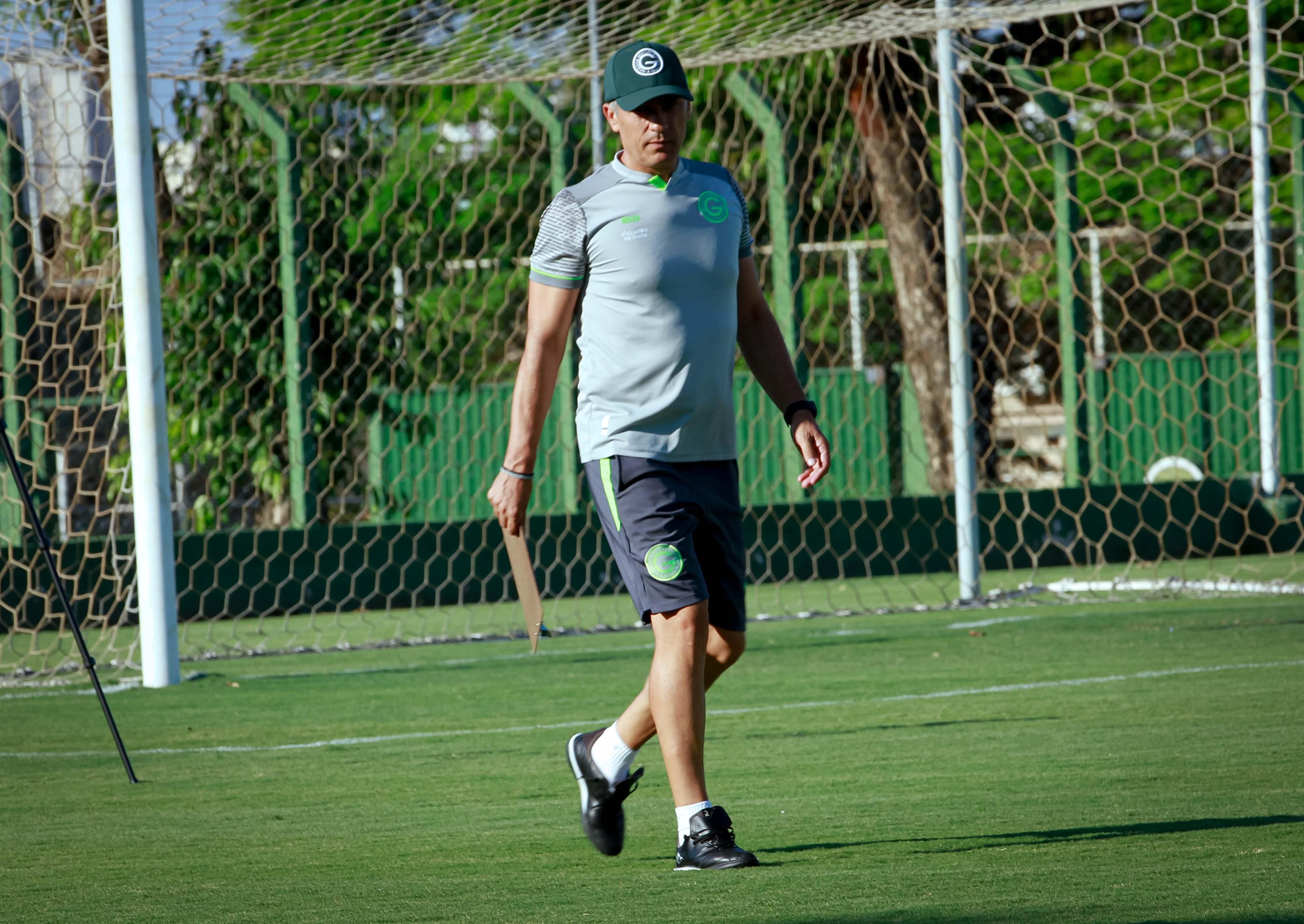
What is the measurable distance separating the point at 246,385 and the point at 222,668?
3334 mm

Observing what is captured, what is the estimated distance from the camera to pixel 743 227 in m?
3.86

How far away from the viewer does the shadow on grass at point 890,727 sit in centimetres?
550

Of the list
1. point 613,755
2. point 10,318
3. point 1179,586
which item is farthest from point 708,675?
point 10,318

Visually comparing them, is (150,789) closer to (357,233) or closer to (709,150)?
(357,233)

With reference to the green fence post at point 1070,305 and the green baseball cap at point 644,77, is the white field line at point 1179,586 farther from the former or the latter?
the green baseball cap at point 644,77

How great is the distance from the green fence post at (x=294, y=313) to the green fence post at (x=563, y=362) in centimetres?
157

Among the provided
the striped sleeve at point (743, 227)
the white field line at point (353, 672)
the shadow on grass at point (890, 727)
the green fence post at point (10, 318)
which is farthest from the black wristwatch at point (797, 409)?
the green fence post at point (10, 318)

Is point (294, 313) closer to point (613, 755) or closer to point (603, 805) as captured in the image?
point (613, 755)

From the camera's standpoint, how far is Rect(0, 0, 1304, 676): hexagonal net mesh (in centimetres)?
948

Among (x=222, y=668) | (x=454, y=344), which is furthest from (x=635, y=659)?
(x=454, y=344)

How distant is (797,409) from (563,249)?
0.68m

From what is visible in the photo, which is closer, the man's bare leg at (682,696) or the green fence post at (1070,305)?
the man's bare leg at (682,696)

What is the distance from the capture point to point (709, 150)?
12.3m

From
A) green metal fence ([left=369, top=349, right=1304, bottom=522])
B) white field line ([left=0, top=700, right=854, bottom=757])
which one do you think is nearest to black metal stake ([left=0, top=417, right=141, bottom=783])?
white field line ([left=0, top=700, right=854, bottom=757])
